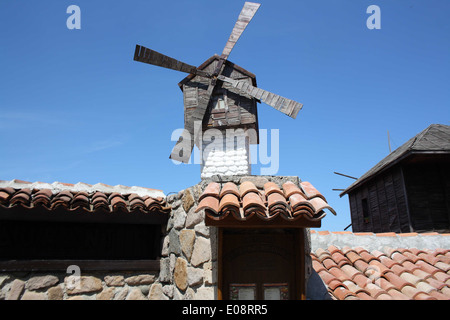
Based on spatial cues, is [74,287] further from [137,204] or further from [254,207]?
[254,207]

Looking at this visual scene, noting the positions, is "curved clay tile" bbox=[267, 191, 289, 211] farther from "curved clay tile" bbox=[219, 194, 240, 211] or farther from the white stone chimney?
the white stone chimney

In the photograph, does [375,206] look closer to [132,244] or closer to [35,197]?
[132,244]

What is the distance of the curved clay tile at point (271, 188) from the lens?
12.2 ft

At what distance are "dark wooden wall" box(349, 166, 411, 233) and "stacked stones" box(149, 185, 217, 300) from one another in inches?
295

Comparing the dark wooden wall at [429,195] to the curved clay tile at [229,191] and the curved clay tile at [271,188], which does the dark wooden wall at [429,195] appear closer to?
the curved clay tile at [271,188]

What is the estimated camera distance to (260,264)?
3.73 metres

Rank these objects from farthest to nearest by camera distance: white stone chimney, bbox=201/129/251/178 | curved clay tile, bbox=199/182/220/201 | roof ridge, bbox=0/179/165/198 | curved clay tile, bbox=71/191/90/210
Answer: white stone chimney, bbox=201/129/251/178 → roof ridge, bbox=0/179/165/198 → curved clay tile, bbox=71/191/90/210 → curved clay tile, bbox=199/182/220/201

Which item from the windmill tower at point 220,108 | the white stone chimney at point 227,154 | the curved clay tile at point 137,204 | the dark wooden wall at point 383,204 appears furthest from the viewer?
the dark wooden wall at point 383,204

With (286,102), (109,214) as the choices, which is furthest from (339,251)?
(286,102)

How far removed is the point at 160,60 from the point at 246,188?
23.4ft

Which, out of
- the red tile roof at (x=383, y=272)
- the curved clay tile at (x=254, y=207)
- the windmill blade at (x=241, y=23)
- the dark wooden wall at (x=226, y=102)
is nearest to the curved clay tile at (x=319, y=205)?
the curved clay tile at (x=254, y=207)

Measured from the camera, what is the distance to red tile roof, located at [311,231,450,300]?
14.7ft

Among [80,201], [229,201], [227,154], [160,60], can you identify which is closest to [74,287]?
[80,201]

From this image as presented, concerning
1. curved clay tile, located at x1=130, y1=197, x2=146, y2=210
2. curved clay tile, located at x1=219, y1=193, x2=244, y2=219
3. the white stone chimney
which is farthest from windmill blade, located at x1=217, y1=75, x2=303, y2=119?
curved clay tile, located at x1=219, y1=193, x2=244, y2=219
